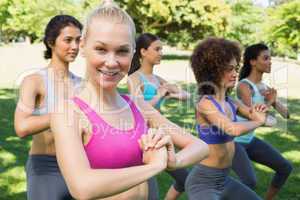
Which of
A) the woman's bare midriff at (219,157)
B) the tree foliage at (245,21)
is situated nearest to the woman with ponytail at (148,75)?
the woman's bare midriff at (219,157)

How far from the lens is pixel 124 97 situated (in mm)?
1895

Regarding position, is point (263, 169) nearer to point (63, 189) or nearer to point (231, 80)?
point (231, 80)

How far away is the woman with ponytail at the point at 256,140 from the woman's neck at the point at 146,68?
973 mm

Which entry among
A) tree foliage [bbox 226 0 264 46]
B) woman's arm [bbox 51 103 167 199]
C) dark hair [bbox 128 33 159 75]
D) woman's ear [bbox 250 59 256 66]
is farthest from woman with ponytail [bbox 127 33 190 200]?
tree foliage [bbox 226 0 264 46]

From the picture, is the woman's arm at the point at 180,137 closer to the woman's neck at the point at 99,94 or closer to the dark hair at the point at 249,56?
the woman's neck at the point at 99,94

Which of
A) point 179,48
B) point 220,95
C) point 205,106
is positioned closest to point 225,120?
point 205,106

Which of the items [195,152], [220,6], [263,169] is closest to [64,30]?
[195,152]

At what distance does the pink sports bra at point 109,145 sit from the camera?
1.60 metres

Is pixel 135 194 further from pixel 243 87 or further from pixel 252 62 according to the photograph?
pixel 252 62

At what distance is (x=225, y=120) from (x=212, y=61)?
57cm

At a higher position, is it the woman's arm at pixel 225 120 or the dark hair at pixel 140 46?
the dark hair at pixel 140 46

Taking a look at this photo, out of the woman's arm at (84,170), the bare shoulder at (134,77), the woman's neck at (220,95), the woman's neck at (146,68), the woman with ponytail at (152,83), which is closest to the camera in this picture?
the woman's arm at (84,170)

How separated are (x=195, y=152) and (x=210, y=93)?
154 cm

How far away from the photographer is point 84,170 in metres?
1.41
